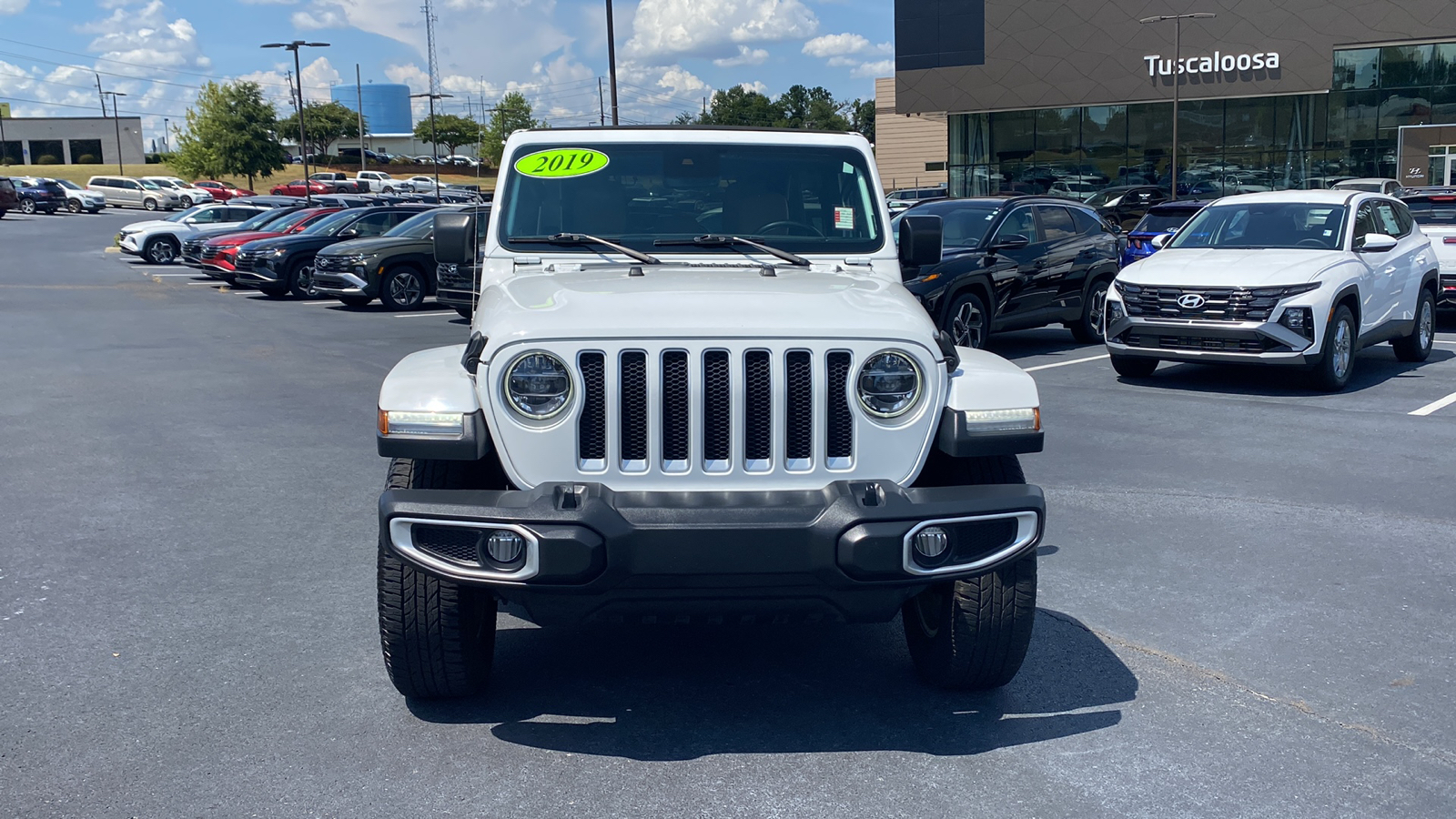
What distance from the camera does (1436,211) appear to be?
16.0 metres

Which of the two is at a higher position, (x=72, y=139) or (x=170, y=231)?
(x=72, y=139)

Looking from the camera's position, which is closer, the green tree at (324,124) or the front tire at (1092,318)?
the front tire at (1092,318)

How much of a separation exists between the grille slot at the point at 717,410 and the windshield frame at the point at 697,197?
135cm

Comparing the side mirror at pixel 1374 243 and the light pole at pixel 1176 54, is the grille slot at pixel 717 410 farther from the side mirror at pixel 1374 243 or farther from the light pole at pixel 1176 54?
the light pole at pixel 1176 54

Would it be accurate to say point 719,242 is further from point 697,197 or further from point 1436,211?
point 1436,211

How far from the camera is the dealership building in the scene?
39.6m

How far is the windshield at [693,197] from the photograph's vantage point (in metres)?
5.08

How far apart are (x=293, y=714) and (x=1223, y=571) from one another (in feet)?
13.0

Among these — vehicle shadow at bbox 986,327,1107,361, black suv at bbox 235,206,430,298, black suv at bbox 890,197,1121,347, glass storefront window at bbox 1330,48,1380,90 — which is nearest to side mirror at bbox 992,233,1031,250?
black suv at bbox 890,197,1121,347

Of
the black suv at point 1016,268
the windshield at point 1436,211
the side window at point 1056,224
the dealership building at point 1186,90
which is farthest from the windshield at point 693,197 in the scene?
the dealership building at point 1186,90

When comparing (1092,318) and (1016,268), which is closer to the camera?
(1016,268)

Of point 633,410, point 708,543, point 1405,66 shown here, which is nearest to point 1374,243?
point 633,410

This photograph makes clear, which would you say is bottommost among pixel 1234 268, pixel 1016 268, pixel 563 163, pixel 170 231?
pixel 1016 268

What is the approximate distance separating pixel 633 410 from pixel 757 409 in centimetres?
36
